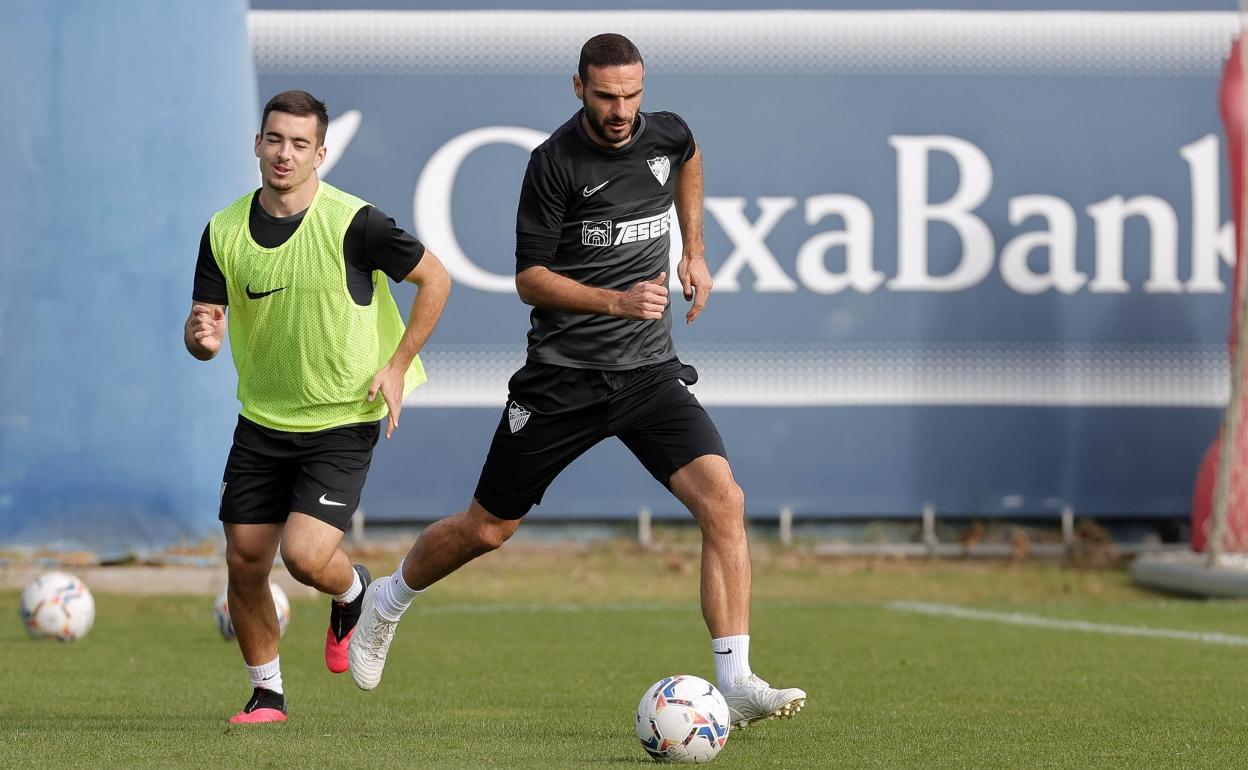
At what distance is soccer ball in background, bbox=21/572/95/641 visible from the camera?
32.6ft

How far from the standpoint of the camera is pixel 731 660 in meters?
6.21

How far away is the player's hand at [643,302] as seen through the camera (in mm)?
6082

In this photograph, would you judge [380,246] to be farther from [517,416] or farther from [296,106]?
[517,416]

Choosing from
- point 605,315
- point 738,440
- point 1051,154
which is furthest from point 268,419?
point 1051,154

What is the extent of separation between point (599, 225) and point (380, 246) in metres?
0.78

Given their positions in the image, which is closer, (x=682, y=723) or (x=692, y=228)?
(x=682, y=723)

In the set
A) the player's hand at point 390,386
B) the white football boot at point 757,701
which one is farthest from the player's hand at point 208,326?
the white football boot at point 757,701

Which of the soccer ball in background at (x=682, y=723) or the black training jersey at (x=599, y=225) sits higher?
the black training jersey at (x=599, y=225)

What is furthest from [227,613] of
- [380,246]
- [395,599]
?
[380,246]

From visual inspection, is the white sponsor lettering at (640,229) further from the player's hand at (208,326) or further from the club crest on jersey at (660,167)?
the player's hand at (208,326)

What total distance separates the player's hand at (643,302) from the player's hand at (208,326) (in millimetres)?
1371

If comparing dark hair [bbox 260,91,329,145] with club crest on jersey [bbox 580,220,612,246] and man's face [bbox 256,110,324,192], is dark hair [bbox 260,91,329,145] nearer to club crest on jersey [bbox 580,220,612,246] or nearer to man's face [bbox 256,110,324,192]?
man's face [bbox 256,110,324,192]

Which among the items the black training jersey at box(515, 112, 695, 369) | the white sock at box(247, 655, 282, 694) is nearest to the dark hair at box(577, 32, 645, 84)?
the black training jersey at box(515, 112, 695, 369)

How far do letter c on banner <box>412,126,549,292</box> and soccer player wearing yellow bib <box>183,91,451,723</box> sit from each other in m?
7.39
